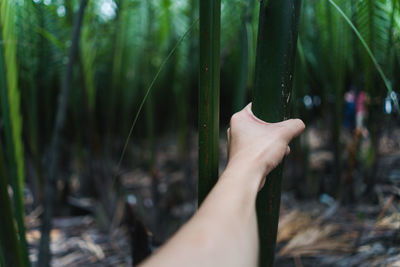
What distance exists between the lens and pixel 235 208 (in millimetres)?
259

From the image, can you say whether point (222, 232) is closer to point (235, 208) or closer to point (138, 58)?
point (235, 208)

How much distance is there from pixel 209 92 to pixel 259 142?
Result: 59mm

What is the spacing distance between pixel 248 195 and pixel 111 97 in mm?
737

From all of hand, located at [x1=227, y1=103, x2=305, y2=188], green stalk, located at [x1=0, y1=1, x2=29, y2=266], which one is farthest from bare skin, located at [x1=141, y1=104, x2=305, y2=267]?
green stalk, located at [x1=0, y1=1, x2=29, y2=266]

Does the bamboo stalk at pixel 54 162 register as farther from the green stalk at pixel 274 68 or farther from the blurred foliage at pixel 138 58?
the green stalk at pixel 274 68

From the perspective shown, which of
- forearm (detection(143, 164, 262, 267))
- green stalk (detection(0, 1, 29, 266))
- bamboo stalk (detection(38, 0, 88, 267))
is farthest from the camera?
bamboo stalk (detection(38, 0, 88, 267))

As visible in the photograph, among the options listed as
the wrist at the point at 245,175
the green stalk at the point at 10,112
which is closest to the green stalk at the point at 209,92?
the wrist at the point at 245,175

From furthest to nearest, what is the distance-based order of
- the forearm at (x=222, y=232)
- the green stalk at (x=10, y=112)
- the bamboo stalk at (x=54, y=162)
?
1. the bamboo stalk at (x=54, y=162)
2. the green stalk at (x=10, y=112)
3. the forearm at (x=222, y=232)

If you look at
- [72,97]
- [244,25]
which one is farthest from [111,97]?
[244,25]

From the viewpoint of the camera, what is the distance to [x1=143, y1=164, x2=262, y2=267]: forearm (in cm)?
22

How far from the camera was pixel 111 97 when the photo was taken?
946 millimetres

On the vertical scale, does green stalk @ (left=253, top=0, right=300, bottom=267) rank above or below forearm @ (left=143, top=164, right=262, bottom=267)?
above

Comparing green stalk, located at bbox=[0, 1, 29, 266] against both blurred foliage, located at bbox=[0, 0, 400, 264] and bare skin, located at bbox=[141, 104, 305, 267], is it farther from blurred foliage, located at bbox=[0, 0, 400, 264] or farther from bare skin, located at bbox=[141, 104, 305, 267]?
bare skin, located at bbox=[141, 104, 305, 267]

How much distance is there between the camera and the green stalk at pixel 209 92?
0.94 ft
